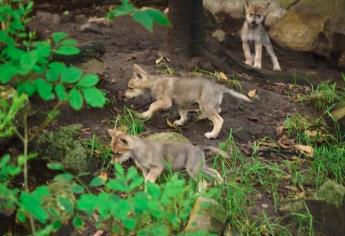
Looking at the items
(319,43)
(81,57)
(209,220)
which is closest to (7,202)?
(209,220)

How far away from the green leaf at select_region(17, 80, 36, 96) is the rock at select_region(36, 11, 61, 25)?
738cm

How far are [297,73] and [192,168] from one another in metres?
4.66

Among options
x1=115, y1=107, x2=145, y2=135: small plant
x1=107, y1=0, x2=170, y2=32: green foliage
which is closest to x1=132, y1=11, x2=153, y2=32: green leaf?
x1=107, y1=0, x2=170, y2=32: green foliage

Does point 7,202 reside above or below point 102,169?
above

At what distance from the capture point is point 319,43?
11320mm

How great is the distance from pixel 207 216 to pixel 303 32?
6659 mm

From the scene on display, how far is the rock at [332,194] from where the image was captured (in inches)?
248

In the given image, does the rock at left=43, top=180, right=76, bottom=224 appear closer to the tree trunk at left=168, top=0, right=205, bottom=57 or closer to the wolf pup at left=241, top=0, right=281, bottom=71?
the tree trunk at left=168, top=0, right=205, bottom=57

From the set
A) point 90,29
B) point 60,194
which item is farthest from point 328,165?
point 90,29

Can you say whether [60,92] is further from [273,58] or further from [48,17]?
[48,17]

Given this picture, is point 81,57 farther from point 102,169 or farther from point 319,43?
point 319,43

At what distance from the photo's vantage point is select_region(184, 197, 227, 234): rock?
17.7ft

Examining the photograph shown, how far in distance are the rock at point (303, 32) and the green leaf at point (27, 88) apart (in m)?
8.26

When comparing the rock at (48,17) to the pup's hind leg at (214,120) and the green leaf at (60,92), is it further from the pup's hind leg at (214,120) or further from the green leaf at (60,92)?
the green leaf at (60,92)
